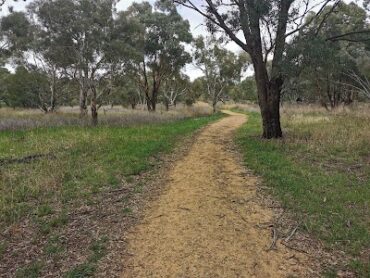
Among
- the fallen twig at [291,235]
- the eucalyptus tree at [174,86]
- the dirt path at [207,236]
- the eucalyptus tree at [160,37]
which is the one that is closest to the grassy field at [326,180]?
the fallen twig at [291,235]

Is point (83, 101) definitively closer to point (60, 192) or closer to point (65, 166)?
point (65, 166)

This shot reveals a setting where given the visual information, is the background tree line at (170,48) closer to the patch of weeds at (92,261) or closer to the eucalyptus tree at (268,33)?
the eucalyptus tree at (268,33)

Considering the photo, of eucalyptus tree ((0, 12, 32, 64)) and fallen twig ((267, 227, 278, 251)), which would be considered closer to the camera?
fallen twig ((267, 227, 278, 251))

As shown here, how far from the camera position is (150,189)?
898cm

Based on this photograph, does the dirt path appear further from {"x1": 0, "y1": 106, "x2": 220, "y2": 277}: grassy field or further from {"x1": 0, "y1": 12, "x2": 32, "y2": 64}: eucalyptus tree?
{"x1": 0, "y1": 12, "x2": 32, "y2": 64}: eucalyptus tree

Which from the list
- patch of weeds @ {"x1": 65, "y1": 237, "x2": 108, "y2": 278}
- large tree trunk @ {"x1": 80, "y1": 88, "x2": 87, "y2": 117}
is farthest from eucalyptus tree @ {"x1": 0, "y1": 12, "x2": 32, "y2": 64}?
patch of weeds @ {"x1": 65, "y1": 237, "x2": 108, "y2": 278}

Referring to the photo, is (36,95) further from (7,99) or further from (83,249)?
(83,249)

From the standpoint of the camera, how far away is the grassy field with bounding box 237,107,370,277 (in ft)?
20.5

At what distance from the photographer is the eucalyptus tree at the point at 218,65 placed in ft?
144

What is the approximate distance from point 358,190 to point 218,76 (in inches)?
1548

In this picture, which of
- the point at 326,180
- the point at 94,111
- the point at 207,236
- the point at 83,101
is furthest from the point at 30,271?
the point at 83,101

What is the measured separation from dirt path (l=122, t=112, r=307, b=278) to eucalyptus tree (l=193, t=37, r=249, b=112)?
35.6 m

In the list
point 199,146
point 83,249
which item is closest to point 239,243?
point 83,249

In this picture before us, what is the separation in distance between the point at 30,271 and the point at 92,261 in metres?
0.84
